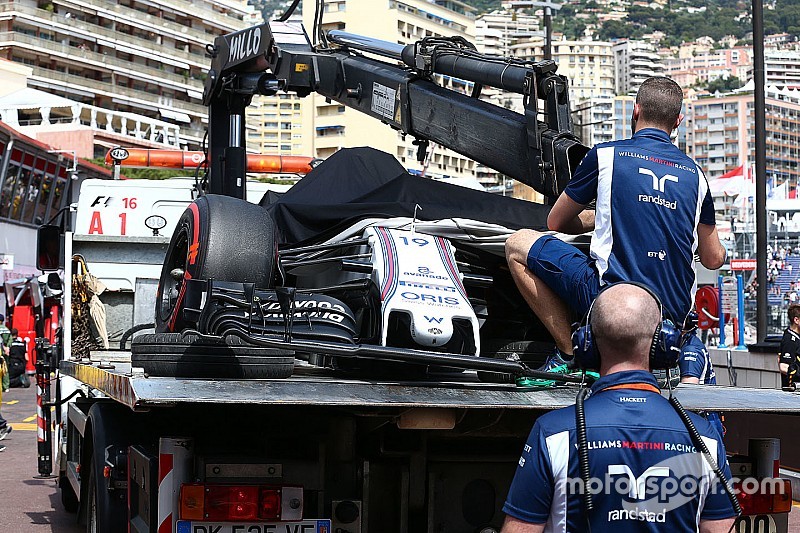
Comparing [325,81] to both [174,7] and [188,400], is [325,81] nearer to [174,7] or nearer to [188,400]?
[188,400]

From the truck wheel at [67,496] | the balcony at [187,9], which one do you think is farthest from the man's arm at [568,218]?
the balcony at [187,9]

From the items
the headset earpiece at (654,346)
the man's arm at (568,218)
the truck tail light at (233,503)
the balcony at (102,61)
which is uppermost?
the balcony at (102,61)

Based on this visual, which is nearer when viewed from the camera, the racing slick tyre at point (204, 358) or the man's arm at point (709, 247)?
the racing slick tyre at point (204, 358)

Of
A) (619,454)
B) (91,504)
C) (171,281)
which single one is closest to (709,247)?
(619,454)

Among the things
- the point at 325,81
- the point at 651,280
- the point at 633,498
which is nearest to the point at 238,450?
the point at 651,280

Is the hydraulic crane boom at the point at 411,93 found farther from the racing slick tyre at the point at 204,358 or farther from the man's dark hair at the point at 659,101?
the racing slick tyre at the point at 204,358

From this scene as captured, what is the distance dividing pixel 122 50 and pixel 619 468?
116m

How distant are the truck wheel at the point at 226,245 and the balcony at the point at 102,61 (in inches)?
4022

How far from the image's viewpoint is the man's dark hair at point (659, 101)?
17.8 ft

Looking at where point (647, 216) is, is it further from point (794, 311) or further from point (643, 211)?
point (794, 311)

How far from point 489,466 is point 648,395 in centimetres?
238

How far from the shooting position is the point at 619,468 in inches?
127

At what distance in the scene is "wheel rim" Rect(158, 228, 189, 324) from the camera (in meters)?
7.14

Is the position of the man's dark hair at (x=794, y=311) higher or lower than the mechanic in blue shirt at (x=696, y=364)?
higher
